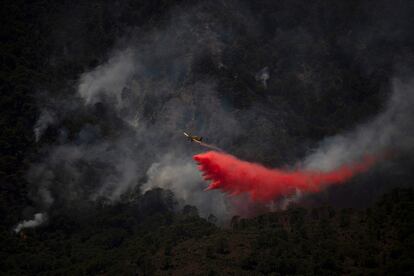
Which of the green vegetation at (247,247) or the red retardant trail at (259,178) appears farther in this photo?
the red retardant trail at (259,178)

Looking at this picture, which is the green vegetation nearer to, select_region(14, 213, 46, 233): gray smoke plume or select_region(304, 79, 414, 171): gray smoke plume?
select_region(14, 213, 46, 233): gray smoke plume

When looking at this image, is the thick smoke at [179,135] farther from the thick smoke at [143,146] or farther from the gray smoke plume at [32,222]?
the gray smoke plume at [32,222]

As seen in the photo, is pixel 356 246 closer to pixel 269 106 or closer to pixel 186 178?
pixel 186 178

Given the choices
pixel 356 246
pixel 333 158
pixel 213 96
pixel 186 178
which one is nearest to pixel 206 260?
pixel 356 246

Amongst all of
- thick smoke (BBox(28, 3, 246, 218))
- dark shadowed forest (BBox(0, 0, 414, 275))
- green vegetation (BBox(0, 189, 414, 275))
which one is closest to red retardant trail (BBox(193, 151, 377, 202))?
dark shadowed forest (BBox(0, 0, 414, 275))

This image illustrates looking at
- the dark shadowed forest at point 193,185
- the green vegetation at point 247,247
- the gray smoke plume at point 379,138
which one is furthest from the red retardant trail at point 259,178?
the green vegetation at point 247,247
